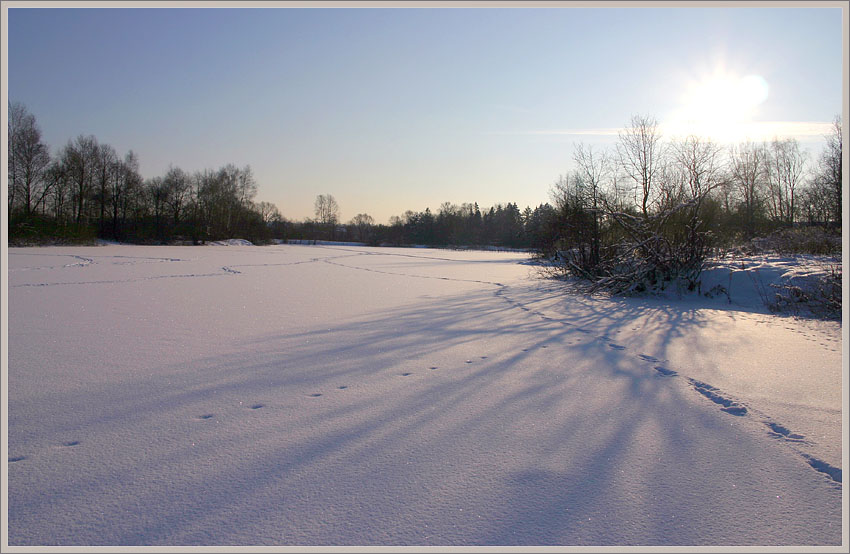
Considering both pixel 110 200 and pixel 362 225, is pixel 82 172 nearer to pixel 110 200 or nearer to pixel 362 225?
pixel 110 200

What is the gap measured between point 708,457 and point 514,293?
7398mm

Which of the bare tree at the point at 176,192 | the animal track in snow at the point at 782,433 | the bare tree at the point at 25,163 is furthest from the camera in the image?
the bare tree at the point at 176,192

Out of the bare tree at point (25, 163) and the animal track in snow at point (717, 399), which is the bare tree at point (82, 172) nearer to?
the bare tree at point (25, 163)

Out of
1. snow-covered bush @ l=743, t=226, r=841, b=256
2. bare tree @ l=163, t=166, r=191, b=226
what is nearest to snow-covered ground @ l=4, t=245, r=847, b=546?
snow-covered bush @ l=743, t=226, r=841, b=256

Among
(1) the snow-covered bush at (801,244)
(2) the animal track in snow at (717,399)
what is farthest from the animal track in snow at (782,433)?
(1) the snow-covered bush at (801,244)

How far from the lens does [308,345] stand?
4465mm

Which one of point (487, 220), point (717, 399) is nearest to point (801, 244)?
point (717, 399)

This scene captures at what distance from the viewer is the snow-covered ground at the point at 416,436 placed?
5.55 ft

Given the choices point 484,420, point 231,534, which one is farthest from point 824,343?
point 231,534

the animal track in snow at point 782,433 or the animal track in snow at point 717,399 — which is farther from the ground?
the animal track in snow at point 717,399

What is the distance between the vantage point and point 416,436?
96.0 inches

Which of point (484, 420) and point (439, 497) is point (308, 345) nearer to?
point (484, 420)

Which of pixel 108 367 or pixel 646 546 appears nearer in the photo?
pixel 646 546

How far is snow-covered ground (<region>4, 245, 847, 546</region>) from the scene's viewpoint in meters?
1.69
